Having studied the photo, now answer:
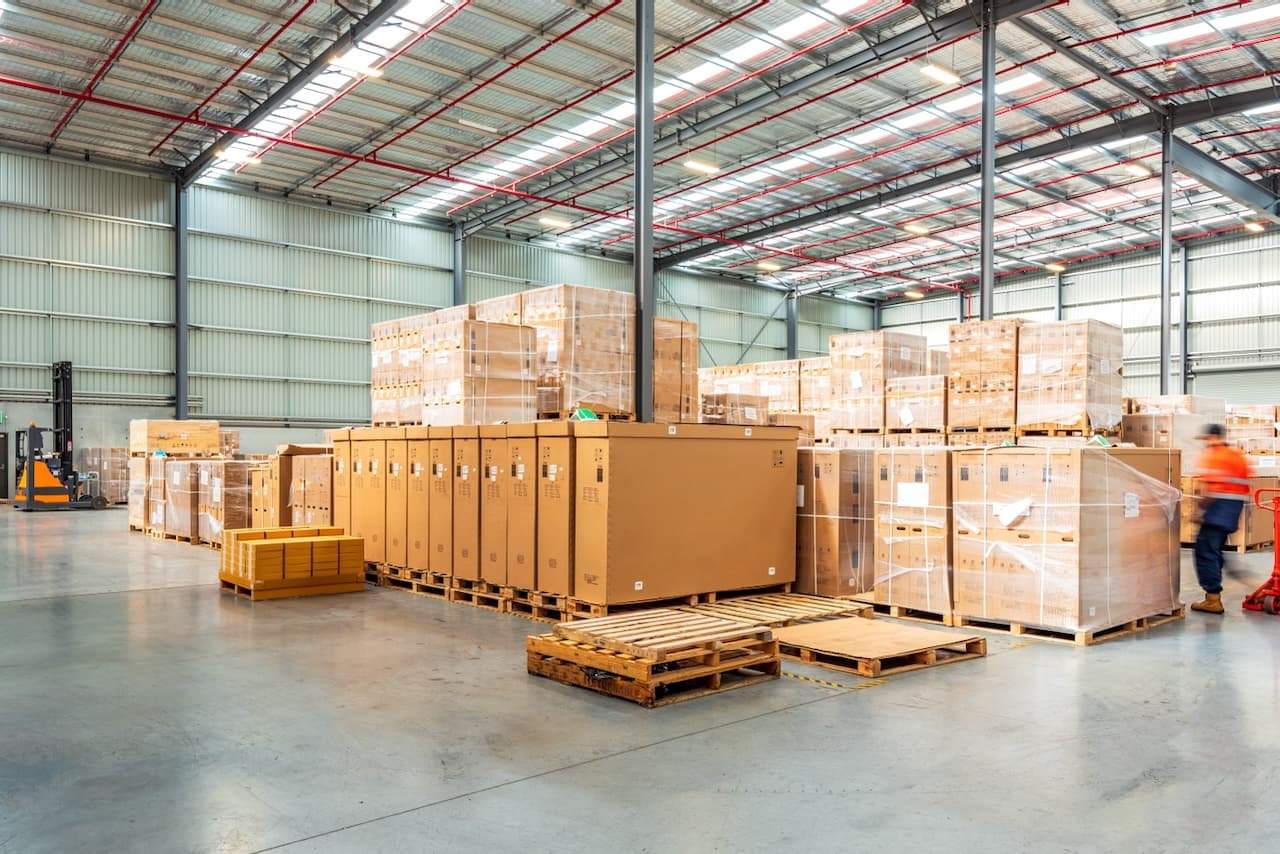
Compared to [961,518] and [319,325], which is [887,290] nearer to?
[319,325]

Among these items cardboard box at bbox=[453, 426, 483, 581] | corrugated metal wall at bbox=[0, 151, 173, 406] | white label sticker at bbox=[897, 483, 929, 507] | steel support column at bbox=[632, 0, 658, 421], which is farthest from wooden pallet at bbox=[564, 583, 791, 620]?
corrugated metal wall at bbox=[0, 151, 173, 406]

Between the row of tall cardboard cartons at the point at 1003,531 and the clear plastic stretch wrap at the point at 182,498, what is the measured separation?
899cm

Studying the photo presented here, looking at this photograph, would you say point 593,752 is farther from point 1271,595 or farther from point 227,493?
point 227,493

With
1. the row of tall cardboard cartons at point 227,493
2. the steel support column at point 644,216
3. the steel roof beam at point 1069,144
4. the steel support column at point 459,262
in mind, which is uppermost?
the steel roof beam at point 1069,144

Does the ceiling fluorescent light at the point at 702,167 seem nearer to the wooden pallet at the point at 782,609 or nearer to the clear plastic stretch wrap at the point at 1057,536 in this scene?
the wooden pallet at the point at 782,609

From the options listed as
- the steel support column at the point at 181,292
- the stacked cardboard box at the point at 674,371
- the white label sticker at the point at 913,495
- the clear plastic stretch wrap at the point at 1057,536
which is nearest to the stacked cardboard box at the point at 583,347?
the stacked cardboard box at the point at 674,371

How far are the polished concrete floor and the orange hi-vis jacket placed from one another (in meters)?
1.32

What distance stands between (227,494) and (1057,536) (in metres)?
9.87

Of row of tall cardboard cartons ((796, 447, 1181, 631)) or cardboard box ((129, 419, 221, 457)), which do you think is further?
cardboard box ((129, 419, 221, 457))

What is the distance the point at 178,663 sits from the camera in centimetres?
552

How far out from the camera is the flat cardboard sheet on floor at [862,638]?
540 cm

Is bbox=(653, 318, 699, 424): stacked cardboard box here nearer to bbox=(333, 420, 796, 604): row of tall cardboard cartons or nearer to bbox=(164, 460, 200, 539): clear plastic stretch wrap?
bbox=(333, 420, 796, 604): row of tall cardboard cartons

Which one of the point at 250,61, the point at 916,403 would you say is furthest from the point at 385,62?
the point at 916,403

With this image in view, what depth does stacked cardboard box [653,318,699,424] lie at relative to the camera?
8711 millimetres
